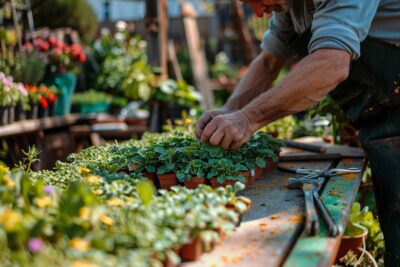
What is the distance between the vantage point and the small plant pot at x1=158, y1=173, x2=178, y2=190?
2.04 m

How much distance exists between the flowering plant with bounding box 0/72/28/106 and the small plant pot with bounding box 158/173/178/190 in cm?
279

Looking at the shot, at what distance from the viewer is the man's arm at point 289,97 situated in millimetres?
2021

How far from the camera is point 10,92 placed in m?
4.66

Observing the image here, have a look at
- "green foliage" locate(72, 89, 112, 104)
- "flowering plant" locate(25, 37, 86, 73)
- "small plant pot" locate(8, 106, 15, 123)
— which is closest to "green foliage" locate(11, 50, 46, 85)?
"small plant pot" locate(8, 106, 15, 123)

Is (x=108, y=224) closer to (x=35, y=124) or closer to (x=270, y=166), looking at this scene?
(x=270, y=166)

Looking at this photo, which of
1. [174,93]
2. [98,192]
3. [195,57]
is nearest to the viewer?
[98,192]

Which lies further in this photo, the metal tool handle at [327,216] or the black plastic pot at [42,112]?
the black plastic pot at [42,112]

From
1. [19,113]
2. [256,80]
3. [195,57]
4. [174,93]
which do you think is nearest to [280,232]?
[256,80]

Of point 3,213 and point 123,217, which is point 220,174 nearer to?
point 123,217

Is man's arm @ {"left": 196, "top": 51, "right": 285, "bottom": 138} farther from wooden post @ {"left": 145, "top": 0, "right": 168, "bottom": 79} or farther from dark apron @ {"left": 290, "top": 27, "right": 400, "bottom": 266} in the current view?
wooden post @ {"left": 145, "top": 0, "right": 168, "bottom": 79}

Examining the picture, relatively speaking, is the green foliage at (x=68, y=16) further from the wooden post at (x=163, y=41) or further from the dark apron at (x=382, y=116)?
the dark apron at (x=382, y=116)

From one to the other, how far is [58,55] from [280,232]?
485cm

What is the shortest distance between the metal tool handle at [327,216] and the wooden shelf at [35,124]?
11.6ft

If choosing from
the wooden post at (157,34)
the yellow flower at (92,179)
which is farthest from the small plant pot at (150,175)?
the wooden post at (157,34)
